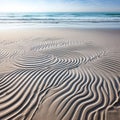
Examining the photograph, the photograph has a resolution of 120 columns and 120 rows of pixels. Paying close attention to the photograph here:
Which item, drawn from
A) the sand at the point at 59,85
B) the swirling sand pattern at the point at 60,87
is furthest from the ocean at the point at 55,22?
the swirling sand pattern at the point at 60,87

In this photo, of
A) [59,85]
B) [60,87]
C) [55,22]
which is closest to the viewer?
[60,87]

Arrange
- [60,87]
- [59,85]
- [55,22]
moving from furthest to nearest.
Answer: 1. [55,22]
2. [59,85]
3. [60,87]

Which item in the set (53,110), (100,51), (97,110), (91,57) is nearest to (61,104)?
(53,110)

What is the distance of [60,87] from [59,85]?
5.2 inches

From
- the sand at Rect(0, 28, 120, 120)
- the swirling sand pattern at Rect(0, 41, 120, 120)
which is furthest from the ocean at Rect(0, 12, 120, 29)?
the swirling sand pattern at Rect(0, 41, 120, 120)

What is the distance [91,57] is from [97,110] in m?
3.96

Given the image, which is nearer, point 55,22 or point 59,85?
point 59,85

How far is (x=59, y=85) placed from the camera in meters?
4.95

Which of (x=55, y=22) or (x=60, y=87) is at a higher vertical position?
(x=55, y=22)

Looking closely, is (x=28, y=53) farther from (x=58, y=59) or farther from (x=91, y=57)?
(x=91, y=57)

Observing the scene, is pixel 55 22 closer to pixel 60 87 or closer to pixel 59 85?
pixel 59 85

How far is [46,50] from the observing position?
8.53 m

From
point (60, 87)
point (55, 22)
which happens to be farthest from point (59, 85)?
point (55, 22)

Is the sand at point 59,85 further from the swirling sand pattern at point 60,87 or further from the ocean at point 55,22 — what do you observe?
the ocean at point 55,22
